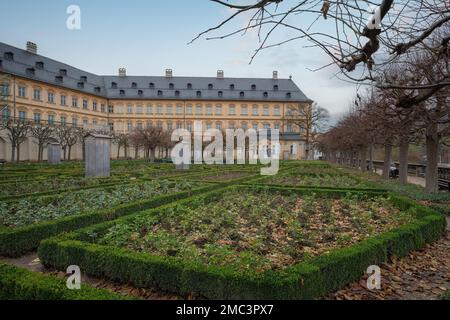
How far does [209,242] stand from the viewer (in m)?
5.95

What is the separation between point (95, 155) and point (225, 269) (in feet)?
49.0

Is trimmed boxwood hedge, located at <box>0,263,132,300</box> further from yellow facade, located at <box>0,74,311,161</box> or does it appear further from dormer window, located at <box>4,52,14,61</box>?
yellow facade, located at <box>0,74,311,161</box>

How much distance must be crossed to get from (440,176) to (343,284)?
2233cm

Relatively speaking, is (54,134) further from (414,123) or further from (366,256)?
(366,256)

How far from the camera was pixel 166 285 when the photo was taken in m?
4.43

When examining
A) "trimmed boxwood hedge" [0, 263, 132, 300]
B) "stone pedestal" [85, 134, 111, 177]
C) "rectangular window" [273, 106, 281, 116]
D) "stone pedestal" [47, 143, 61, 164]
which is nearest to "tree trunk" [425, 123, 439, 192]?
"trimmed boxwood hedge" [0, 263, 132, 300]

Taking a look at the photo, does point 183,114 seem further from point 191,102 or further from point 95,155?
point 95,155

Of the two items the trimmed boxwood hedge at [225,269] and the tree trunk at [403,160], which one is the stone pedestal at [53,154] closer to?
the trimmed boxwood hedge at [225,269]

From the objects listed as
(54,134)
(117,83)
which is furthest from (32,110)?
(117,83)

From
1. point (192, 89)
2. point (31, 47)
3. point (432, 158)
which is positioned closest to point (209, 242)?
point (432, 158)

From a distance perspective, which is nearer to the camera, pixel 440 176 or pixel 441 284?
pixel 441 284

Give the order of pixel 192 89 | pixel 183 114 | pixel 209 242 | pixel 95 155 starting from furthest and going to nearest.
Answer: pixel 192 89, pixel 183 114, pixel 95 155, pixel 209 242

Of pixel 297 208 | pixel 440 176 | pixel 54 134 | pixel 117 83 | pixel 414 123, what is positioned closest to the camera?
pixel 297 208

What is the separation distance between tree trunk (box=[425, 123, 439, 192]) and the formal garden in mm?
3659
